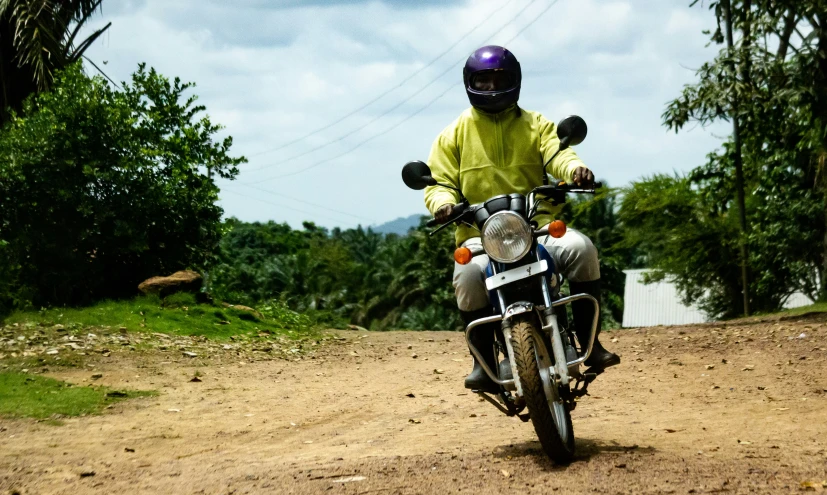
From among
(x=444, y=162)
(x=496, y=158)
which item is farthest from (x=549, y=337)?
(x=444, y=162)

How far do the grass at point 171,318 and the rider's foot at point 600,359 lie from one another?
932cm

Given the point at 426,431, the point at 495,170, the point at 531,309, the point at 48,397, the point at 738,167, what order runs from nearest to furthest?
the point at 531,309
the point at 495,170
the point at 426,431
the point at 48,397
the point at 738,167

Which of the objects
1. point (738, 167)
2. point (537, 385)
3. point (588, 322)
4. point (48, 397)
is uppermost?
point (738, 167)

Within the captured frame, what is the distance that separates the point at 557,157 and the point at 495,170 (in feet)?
1.13

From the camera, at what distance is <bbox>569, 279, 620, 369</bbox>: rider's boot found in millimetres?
5238

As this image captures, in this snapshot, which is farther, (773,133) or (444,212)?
(773,133)

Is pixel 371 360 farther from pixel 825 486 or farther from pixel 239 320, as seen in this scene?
pixel 825 486

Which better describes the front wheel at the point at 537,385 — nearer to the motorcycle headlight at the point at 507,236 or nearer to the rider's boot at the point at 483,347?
the motorcycle headlight at the point at 507,236

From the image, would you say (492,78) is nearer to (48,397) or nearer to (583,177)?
(583,177)

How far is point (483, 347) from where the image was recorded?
521 centimetres

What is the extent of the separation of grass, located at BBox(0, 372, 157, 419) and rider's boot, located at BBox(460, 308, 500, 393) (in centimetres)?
412

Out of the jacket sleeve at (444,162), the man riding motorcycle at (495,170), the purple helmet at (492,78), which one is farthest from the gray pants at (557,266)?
the purple helmet at (492,78)

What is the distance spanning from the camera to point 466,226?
17.9 ft

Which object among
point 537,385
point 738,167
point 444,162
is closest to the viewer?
point 537,385
